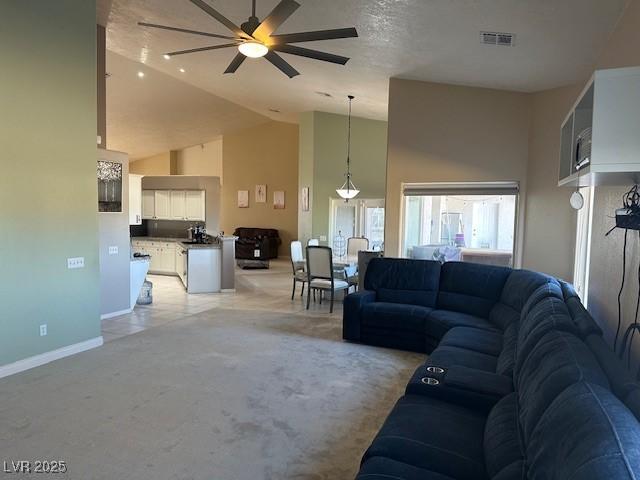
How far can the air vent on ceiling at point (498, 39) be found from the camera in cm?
371

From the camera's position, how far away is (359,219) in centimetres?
1031

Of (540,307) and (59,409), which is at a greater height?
(540,307)

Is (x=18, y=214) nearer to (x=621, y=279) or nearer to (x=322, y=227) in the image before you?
(x=621, y=279)

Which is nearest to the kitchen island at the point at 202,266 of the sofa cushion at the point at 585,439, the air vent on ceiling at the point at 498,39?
the air vent on ceiling at the point at 498,39

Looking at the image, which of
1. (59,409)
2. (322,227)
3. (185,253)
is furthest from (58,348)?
(322,227)

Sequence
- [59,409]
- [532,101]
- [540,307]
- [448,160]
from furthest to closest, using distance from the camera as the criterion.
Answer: [448,160]
[532,101]
[59,409]
[540,307]

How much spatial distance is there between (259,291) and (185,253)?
152 centimetres

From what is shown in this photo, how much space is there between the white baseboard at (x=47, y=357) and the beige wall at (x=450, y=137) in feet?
12.8

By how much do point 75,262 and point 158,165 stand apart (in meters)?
11.8

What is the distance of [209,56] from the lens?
6598 millimetres

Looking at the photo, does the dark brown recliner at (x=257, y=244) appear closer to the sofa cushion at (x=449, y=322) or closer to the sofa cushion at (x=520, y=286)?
the sofa cushion at (x=449, y=322)

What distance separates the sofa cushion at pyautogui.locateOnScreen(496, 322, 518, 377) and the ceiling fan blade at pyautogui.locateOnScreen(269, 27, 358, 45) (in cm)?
261

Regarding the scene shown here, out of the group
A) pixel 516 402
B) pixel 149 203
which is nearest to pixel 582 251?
pixel 516 402

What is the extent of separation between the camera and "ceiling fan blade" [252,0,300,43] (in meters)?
3.03
